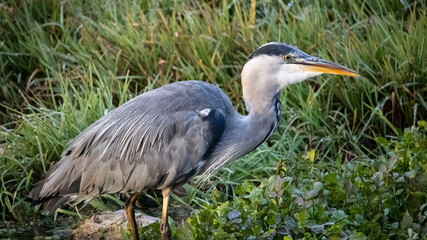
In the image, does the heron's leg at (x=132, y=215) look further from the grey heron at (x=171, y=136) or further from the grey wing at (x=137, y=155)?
the grey wing at (x=137, y=155)

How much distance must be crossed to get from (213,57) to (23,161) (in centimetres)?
199

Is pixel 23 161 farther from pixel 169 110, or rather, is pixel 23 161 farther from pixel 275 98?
pixel 275 98

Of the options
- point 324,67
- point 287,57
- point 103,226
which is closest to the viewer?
point 324,67

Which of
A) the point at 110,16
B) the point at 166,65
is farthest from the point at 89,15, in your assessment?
the point at 166,65

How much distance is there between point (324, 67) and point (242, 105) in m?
1.71

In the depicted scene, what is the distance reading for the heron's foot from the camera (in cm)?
500

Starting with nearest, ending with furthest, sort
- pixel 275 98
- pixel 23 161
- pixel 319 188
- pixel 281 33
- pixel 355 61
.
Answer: pixel 319 188
pixel 275 98
pixel 23 161
pixel 355 61
pixel 281 33

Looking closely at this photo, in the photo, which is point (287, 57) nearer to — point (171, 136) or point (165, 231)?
point (171, 136)

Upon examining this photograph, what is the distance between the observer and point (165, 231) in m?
5.03

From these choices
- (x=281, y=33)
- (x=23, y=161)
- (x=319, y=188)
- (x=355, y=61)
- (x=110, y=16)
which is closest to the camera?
(x=319, y=188)

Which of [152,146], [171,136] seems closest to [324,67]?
[171,136]

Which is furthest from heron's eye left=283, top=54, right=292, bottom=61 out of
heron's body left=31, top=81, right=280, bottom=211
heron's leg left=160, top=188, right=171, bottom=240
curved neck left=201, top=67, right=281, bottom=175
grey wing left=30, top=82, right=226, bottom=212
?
heron's leg left=160, top=188, right=171, bottom=240

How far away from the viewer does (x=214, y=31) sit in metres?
7.36

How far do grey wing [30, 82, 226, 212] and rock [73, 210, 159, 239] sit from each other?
423mm
